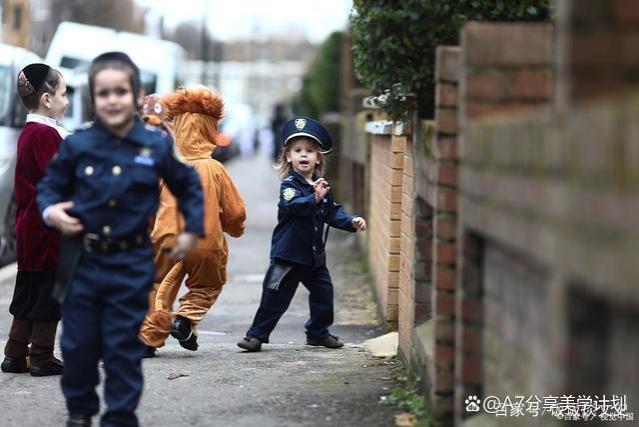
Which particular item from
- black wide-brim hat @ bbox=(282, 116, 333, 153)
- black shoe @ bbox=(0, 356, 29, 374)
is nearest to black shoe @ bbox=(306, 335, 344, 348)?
black wide-brim hat @ bbox=(282, 116, 333, 153)

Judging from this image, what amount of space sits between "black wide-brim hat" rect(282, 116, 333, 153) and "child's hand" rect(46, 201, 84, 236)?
2893 mm

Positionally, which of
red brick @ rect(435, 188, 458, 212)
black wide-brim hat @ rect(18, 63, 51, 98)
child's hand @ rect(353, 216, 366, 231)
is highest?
black wide-brim hat @ rect(18, 63, 51, 98)

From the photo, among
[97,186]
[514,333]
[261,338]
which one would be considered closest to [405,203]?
[261,338]

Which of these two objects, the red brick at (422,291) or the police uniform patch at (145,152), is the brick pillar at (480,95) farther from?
the red brick at (422,291)

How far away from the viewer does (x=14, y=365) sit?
23.5 feet

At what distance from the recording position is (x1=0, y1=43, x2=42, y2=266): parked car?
42.6ft

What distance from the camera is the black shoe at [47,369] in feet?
23.1

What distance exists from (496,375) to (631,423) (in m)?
1.41

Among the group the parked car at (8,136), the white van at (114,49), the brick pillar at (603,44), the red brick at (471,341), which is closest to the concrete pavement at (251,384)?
the red brick at (471,341)

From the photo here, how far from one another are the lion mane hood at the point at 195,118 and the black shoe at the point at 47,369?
4.98ft

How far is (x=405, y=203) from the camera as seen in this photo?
739 centimetres

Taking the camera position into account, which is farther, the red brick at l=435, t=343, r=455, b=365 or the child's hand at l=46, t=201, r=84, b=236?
the red brick at l=435, t=343, r=455, b=365

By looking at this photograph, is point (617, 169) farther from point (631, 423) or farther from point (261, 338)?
point (261, 338)

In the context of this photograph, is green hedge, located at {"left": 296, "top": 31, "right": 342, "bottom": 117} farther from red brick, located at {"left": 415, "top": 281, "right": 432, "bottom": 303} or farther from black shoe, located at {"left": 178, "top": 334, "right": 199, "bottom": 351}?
red brick, located at {"left": 415, "top": 281, "right": 432, "bottom": 303}
